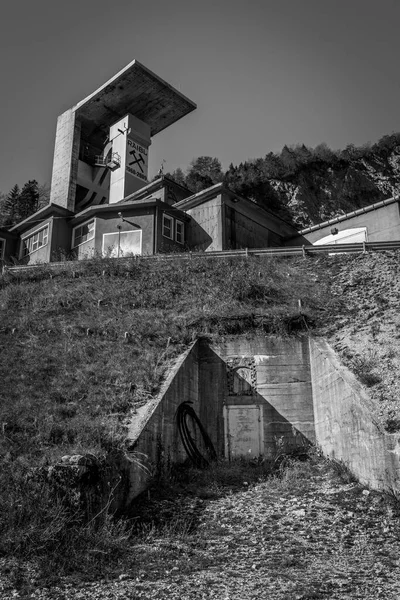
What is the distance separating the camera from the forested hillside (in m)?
58.3

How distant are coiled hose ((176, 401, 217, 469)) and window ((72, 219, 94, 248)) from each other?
60.9 feet

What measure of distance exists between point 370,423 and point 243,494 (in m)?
3.29

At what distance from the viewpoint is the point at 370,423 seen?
13.0m

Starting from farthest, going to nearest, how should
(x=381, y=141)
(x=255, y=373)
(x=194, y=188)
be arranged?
(x=381, y=141), (x=194, y=188), (x=255, y=373)

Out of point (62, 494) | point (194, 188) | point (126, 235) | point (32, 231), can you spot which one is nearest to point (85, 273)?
point (126, 235)

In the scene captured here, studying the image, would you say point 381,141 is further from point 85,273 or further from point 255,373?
point 255,373

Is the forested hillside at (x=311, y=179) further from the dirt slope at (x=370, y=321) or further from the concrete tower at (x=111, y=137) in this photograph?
the dirt slope at (x=370, y=321)

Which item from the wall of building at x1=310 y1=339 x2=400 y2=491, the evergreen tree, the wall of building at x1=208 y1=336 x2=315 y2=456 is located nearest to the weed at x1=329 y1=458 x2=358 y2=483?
the wall of building at x1=310 y1=339 x2=400 y2=491

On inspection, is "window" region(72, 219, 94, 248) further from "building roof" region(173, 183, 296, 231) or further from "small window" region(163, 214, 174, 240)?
"building roof" region(173, 183, 296, 231)

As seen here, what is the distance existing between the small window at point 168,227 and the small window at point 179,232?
31 centimetres

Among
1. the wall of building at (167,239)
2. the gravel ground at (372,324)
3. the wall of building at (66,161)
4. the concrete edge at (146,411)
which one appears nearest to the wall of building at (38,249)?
the wall of building at (66,161)

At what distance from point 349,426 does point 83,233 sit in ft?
77.3

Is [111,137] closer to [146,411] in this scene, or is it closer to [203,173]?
[203,173]

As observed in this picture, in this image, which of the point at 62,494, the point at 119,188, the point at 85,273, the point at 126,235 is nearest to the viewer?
the point at 62,494
